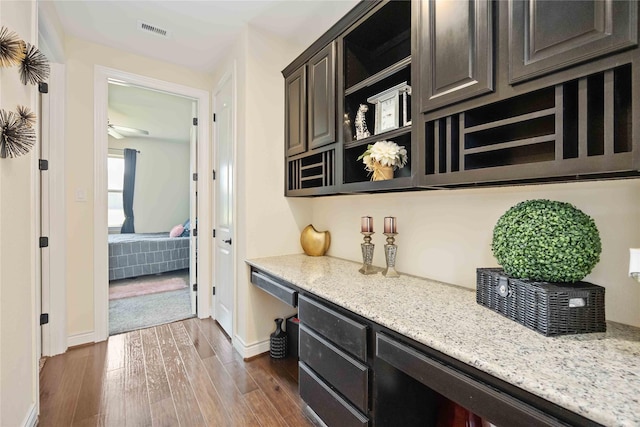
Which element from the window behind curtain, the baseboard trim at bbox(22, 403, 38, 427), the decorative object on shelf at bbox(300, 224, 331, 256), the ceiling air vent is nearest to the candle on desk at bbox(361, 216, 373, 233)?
the decorative object on shelf at bbox(300, 224, 331, 256)

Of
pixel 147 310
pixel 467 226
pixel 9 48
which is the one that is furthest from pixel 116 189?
pixel 467 226

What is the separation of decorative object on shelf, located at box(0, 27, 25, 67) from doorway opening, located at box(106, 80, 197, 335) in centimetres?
159

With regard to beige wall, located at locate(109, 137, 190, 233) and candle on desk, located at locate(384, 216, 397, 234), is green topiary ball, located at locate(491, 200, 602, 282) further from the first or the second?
beige wall, located at locate(109, 137, 190, 233)

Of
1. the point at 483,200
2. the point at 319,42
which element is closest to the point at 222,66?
the point at 319,42

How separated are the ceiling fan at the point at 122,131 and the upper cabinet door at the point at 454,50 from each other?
5.52 m

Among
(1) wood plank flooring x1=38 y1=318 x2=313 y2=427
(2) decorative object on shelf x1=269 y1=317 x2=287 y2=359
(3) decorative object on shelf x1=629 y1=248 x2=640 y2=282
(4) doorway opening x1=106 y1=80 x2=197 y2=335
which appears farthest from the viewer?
(4) doorway opening x1=106 y1=80 x2=197 y2=335

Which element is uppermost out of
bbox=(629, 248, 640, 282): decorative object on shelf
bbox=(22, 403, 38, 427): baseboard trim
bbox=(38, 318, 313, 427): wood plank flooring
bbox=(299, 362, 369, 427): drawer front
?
bbox=(629, 248, 640, 282): decorative object on shelf

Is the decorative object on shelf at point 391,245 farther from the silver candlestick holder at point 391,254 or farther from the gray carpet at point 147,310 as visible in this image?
the gray carpet at point 147,310

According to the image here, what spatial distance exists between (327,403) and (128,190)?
20.3ft

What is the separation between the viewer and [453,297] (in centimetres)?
132

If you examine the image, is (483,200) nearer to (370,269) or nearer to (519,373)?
(370,269)

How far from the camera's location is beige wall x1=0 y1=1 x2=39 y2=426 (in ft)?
4.14

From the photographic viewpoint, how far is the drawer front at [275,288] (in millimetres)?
1712

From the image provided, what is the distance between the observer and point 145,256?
15.0 ft
